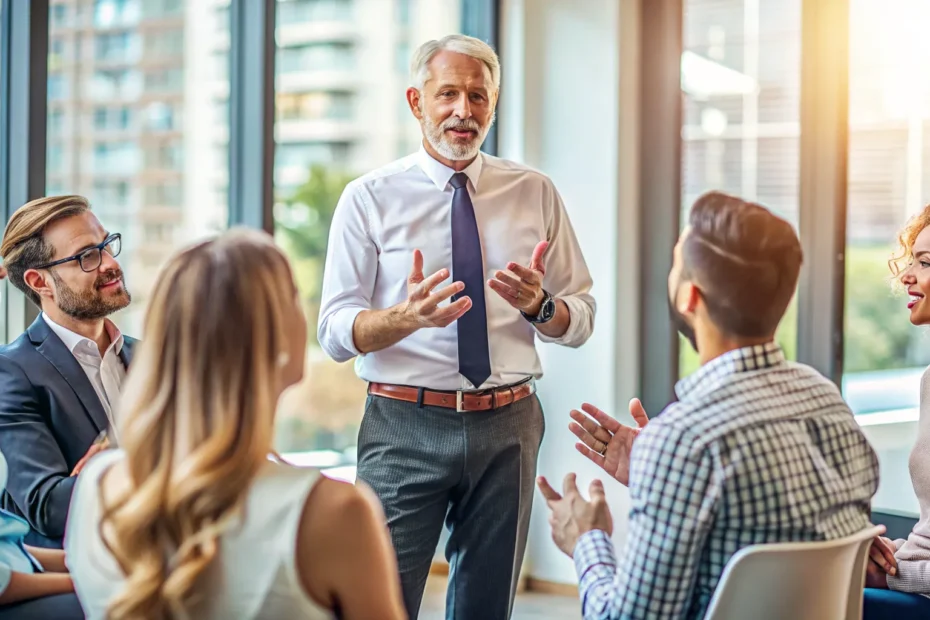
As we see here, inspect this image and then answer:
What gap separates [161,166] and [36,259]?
2.94 feet

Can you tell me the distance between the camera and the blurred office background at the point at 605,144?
322 cm

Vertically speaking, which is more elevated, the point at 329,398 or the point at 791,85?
the point at 791,85

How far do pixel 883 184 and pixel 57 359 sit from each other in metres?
2.96

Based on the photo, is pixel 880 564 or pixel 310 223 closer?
pixel 880 564

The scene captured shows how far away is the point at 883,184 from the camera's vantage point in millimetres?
3775

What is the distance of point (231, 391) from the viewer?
1.33 metres

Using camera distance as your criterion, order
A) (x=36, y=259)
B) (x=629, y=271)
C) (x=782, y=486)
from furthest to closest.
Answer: (x=629, y=271)
(x=36, y=259)
(x=782, y=486)

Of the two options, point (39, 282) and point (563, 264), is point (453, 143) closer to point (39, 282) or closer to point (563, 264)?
point (563, 264)

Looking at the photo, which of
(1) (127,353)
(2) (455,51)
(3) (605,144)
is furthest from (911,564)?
(3) (605,144)

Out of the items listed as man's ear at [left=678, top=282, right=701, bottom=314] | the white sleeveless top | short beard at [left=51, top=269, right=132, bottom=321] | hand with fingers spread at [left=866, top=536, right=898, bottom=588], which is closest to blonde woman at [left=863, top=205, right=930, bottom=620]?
hand with fingers spread at [left=866, top=536, right=898, bottom=588]

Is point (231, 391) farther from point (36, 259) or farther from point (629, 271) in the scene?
point (629, 271)

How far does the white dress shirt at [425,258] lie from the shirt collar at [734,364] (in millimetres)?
1022

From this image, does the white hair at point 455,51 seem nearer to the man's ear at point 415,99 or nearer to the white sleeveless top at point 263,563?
the man's ear at point 415,99

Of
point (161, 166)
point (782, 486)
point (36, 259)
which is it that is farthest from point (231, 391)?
point (161, 166)
